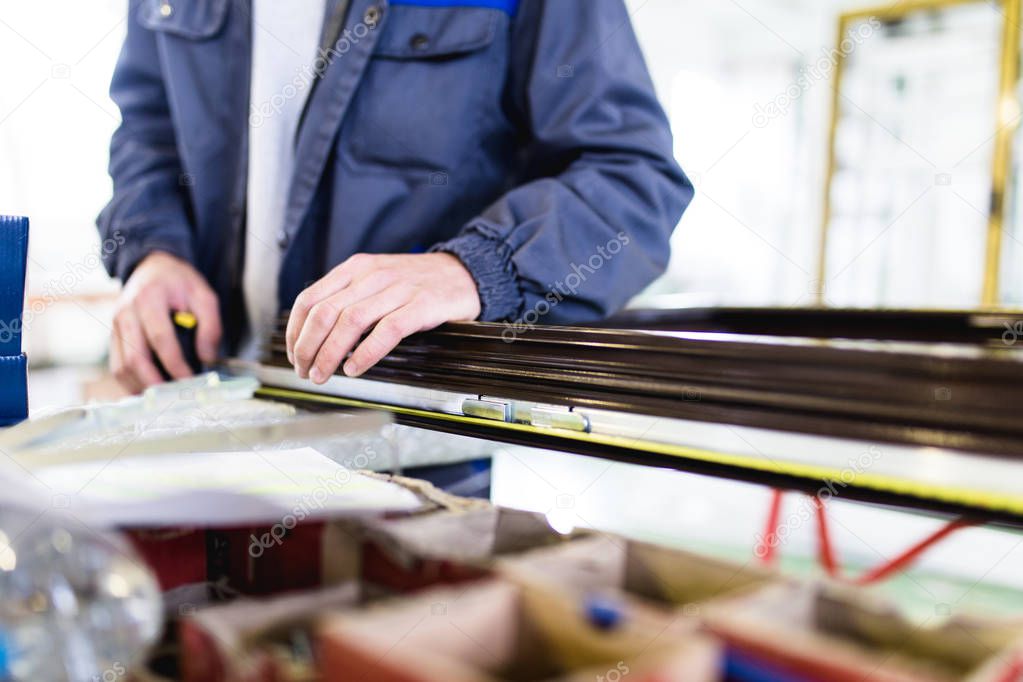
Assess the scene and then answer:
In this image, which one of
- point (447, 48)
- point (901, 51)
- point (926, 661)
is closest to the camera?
point (926, 661)

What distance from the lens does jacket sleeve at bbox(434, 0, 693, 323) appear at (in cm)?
84

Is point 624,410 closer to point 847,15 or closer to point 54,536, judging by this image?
point 54,536

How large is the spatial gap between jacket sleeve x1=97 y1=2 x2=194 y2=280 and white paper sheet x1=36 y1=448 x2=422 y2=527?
75 centimetres

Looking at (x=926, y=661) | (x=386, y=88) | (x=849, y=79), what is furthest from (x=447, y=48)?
(x=849, y=79)

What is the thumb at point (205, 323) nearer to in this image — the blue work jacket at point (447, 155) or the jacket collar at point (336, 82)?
the blue work jacket at point (447, 155)

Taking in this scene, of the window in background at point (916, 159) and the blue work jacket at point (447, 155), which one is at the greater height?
the window in background at point (916, 159)

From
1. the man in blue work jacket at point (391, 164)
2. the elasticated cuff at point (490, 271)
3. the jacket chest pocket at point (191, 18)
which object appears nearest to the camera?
the elasticated cuff at point (490, 271)

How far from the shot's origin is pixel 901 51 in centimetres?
427

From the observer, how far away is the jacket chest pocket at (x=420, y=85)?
1029mm

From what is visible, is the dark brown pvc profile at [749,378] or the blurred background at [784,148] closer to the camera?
the dark brown pvc profile at [749,378]

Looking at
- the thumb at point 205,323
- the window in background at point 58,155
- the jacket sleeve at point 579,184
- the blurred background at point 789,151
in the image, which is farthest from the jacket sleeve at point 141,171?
the window in background at point 58,155

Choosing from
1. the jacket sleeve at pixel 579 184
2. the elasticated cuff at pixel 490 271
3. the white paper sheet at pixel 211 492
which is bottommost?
the white paper sheet at pixel 211 492

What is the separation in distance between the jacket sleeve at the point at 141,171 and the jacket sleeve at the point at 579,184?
562mm

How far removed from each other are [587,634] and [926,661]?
0.46 ft
